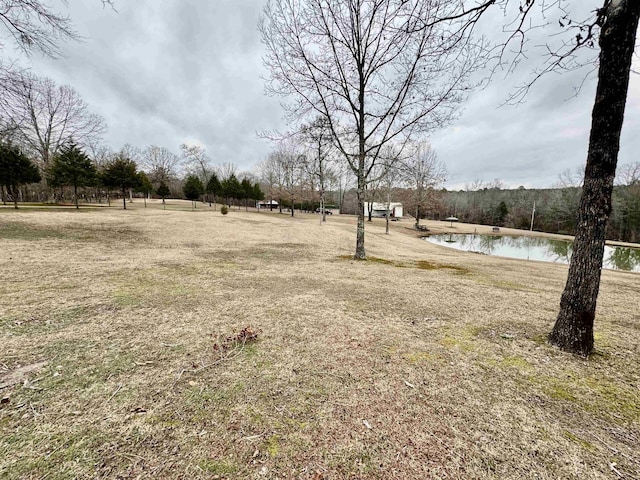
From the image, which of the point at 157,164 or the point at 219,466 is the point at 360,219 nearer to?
the point at 219,466

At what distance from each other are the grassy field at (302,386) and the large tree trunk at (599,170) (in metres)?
0.46

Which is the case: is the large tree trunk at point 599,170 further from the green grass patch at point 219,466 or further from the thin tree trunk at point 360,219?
the thin tree trunk at point 360,219

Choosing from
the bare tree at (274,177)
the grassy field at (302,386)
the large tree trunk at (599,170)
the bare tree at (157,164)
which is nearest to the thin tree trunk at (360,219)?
the grassy field at (302,386)

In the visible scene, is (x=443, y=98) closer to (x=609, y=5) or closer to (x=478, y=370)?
(x=609, y=5)

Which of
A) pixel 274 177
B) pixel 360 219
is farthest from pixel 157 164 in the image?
pixel 360 219

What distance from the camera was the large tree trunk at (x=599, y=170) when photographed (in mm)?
2562

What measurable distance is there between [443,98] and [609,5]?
520 centimetres

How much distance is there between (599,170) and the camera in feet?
8.82

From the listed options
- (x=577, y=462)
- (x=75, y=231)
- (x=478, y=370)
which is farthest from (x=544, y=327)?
(x=75, y=231)

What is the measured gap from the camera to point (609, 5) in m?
2.61

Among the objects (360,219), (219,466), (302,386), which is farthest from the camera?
(360,219)

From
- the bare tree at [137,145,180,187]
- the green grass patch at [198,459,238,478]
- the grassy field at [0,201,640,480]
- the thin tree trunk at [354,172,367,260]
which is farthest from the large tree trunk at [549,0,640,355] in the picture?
the bare tree at [137,145,180,187]

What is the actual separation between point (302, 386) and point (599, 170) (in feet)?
12.2

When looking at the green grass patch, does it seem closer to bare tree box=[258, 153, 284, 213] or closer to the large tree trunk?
the large tree trunk
